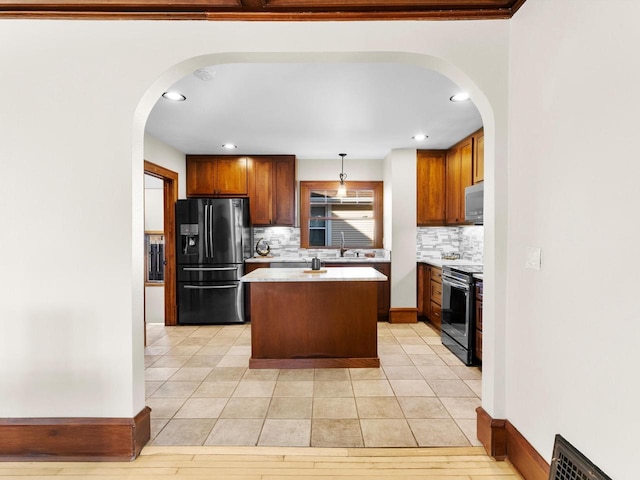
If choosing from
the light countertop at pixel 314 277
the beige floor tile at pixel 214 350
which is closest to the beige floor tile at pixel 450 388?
the light countertop at pixel 314 277

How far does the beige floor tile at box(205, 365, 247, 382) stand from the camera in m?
3.07

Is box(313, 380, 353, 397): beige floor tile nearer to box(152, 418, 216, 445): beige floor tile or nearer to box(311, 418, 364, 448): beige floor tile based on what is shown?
box(311, 418, 364, 448): beige floor tile

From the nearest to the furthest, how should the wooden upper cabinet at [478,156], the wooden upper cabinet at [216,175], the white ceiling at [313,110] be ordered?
1. the white ceiling at [313,110]
2. the wooden upper cabinet at [478,156]
3. the wooden upper cabinet at [216,175]

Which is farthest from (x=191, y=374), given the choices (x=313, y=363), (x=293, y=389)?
(x=313, y=363)

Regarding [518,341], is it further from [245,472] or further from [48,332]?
[48,332]

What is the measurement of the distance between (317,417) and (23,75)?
2703 mm

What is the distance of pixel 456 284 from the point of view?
3.67 m

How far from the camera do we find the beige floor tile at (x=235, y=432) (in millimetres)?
2100

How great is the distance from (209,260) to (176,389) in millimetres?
2212

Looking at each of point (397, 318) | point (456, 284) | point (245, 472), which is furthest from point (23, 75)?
point (397, 318)

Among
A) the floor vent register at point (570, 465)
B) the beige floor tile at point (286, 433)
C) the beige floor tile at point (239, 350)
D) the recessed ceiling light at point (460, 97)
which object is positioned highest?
the recessed ceiling light at point (460, 97)

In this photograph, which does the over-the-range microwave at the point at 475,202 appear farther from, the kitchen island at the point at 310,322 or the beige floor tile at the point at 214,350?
the beige floor tile at the point at 214,350

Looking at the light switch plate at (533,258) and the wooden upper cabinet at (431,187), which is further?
the wooden upper cabinet at (431,187)

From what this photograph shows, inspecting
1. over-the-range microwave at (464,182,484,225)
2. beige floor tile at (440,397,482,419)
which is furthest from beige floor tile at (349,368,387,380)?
over-the-range microwave at (464,182,484,225)
